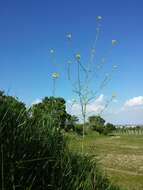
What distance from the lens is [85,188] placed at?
4453 millimetres

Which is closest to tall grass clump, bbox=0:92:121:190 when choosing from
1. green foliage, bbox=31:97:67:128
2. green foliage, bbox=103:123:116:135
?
green foliage, bbox=31:97:67:128

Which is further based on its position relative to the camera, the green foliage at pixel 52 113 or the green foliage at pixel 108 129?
the green foliage at pixel 108 129

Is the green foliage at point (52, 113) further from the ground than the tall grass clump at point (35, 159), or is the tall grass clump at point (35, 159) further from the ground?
the green foliage at point (52, 113)

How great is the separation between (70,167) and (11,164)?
0.85m

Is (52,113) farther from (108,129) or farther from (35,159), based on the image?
(108,129)

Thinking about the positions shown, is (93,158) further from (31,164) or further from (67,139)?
(31,164)

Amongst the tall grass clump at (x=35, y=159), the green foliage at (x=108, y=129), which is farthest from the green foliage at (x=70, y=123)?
the green foliage at (x=108, y=129)

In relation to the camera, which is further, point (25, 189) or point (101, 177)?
point (101, 177)

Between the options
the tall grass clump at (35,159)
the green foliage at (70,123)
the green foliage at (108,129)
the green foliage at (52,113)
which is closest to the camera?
the tall grass clump at (35,159)

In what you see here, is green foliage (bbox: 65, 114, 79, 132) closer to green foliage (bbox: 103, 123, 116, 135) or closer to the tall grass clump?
the tall grass clump

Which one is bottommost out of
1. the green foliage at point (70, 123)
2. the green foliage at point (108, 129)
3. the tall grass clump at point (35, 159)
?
the tall grass clump at point (35, 159)

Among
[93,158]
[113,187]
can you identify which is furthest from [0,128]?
[113,187]

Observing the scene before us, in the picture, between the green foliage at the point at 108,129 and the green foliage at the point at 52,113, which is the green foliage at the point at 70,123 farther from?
the green foliage at the point at 108,129

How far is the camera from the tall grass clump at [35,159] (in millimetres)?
4008
